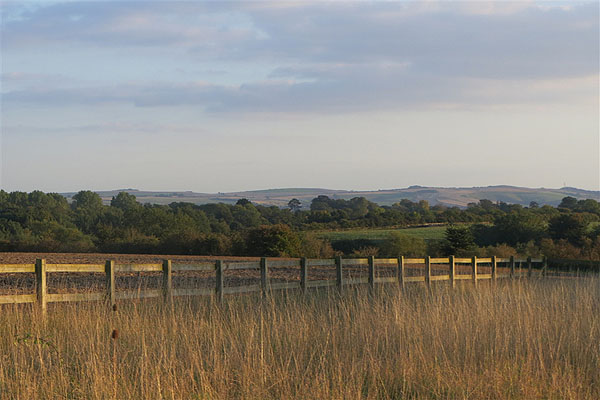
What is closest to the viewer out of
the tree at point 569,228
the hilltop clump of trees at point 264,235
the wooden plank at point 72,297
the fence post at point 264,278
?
the wooden plank at point 72,297

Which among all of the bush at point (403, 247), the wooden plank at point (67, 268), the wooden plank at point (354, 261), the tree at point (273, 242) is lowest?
the bush at point (403, 247)

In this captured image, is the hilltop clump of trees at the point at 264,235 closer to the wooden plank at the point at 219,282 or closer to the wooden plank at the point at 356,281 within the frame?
the wooden plank at the point at 356,281

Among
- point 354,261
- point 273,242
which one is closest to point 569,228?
point 273,242

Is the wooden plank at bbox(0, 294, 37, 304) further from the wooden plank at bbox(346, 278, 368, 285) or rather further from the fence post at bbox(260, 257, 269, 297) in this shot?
the wooden plank at bbox(346, 278, 368, 285)

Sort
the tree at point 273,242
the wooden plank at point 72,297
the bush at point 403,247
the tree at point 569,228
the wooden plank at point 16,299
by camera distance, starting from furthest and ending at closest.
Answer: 1. the tree at point 569,228
2. the bush at point 403,247
3. the tree at point 273,242
4. the wooden plank at point 72,297
5. the wooden plank at point 16,299

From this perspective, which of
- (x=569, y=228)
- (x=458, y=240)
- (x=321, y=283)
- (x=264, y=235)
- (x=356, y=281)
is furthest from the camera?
(x=569, y=228)

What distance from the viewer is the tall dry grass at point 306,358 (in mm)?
7262

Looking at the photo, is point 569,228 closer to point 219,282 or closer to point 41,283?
point 219,282

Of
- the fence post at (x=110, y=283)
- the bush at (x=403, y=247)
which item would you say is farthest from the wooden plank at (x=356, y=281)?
the bush at (x=403, y=247)

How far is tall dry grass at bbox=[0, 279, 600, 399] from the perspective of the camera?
23.8 feet

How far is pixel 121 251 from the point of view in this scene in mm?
47781

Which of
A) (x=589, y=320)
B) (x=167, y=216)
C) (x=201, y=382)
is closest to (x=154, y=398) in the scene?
(x=201, y=382)

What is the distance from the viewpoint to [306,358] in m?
8.91

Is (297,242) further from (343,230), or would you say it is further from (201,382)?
(343,230)
